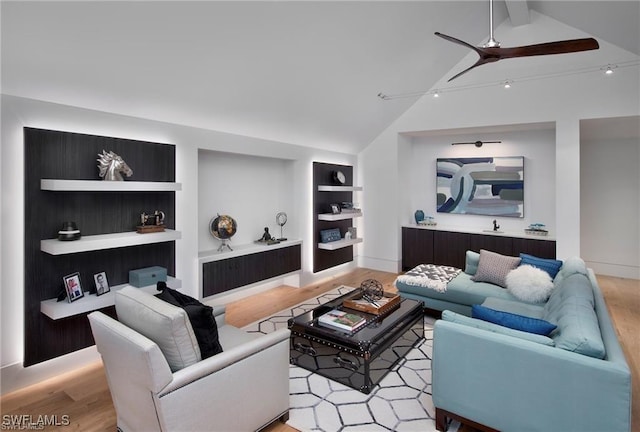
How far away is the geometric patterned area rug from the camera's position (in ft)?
7.92

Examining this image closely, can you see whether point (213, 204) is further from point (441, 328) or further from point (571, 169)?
point (571, 169)

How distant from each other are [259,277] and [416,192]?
358cm

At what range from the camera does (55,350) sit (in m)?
3.07

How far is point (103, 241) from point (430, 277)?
3.41 m

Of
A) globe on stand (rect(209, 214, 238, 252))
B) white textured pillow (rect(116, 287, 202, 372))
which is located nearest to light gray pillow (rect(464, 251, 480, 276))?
globe on stand (rect(209, 214, 238, 252))

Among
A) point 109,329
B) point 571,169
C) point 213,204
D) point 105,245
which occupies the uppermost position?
point 571,169

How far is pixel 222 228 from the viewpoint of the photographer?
15.1 ft

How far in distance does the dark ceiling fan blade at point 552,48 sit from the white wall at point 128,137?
3.00m

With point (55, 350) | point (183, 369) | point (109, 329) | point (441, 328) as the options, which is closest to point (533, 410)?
point (441, 328)

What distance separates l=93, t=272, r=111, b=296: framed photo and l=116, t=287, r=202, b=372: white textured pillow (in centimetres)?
141

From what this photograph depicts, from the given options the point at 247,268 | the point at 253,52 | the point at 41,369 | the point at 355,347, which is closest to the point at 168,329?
the point at 355,347

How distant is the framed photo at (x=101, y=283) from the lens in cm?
324

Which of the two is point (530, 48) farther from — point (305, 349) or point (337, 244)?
point (337, 244)

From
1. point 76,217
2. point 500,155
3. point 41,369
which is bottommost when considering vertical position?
point 41,369
